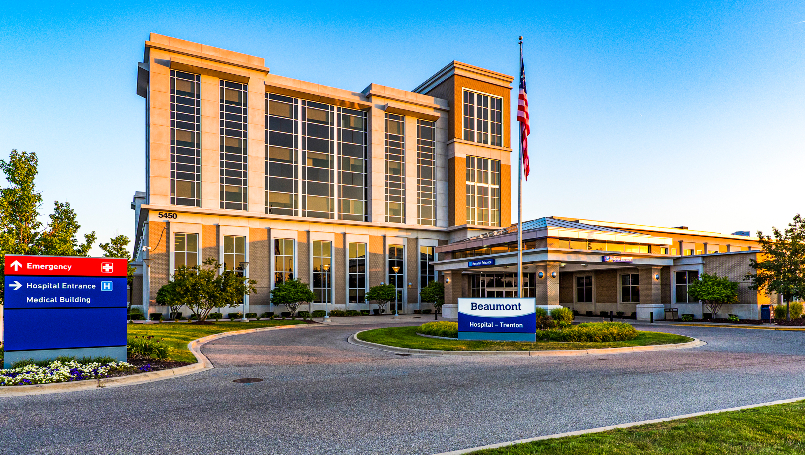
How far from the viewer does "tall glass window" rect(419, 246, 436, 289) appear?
60.0 metres

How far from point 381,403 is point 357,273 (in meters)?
45.8

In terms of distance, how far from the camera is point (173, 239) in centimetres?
4641

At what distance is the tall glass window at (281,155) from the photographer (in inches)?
2063

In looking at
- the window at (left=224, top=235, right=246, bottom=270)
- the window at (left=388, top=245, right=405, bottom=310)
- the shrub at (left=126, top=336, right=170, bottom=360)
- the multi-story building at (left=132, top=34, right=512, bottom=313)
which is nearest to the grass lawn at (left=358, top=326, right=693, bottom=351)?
the shrub at (left=126, top=336, right=170, bottom=360)

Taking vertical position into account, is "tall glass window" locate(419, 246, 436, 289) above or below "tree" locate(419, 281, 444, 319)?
above

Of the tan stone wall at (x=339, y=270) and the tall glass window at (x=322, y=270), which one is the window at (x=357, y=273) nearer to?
the tan stone wall at (x=339, y=270)

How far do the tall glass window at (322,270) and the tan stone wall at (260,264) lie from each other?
16.2ft

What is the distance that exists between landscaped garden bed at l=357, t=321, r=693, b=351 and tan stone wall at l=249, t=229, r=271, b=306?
1044 inches

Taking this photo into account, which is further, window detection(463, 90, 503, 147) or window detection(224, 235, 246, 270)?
window detection(463, 90, 503, 147)

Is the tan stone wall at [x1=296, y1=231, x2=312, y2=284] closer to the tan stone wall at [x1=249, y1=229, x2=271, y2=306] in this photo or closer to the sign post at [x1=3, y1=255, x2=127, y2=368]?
the tan stone wall at [x1=249, y1=229, x2=271, y2=306]

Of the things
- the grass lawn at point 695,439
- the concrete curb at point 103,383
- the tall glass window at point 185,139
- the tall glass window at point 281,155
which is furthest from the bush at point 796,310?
the tall glass window at point 185,139

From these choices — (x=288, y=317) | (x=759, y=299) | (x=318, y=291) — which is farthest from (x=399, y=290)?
(x=759, y=299)

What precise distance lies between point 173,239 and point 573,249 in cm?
3349

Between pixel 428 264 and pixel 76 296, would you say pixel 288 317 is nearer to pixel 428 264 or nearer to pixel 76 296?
pixel 428 264
